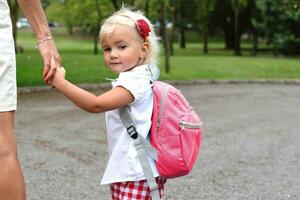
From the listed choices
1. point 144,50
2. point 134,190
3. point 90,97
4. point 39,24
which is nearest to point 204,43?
point 39,24

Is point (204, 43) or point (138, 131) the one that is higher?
point (138, 131)

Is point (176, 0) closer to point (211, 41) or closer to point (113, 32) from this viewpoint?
point (211, 41)

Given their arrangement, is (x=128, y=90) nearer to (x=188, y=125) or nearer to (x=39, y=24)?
(x=188, y=125)

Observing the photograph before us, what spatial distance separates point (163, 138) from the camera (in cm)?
245

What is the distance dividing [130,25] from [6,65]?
0.54m

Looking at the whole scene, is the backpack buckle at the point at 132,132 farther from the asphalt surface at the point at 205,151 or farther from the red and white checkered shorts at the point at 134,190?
the asphalt surface at the point at 205,151

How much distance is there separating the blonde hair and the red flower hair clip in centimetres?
2

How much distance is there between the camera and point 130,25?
8.13 feet

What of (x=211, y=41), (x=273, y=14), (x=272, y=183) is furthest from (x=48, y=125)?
(x=211, y=41)

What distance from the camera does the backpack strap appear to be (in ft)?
8.00

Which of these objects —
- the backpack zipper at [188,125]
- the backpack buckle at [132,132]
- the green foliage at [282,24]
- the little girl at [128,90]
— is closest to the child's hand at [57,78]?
the little girl at [128,90]

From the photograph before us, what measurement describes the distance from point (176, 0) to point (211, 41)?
21.2 metres

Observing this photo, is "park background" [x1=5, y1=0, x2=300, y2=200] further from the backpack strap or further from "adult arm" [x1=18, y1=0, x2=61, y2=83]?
the backpack strap

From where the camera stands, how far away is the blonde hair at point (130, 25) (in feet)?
8.12
